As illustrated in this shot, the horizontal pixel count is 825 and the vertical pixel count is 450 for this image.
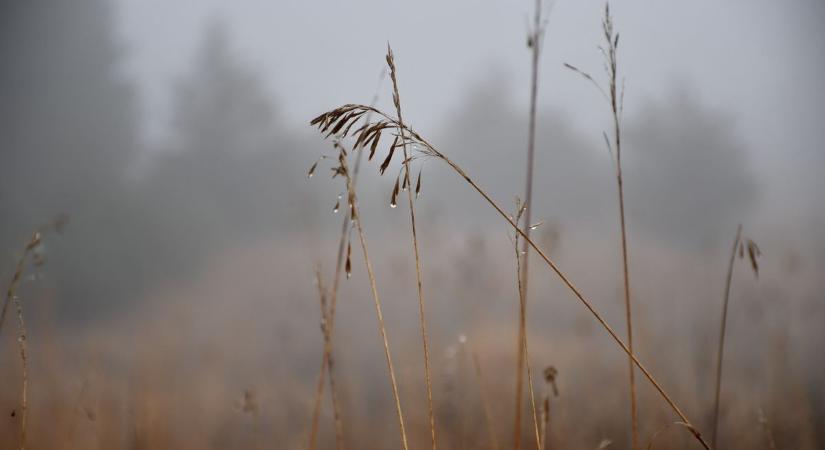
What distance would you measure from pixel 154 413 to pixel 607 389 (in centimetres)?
681

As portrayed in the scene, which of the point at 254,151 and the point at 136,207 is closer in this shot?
the point at 136,207

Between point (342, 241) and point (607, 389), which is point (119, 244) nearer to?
point (607, 389)

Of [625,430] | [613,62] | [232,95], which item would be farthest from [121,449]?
[232,95]

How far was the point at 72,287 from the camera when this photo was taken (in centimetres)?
2059

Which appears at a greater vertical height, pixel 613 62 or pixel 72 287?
pixel 72 287

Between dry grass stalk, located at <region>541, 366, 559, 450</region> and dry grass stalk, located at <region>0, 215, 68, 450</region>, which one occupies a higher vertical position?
dry grass stalk, located at <region>0, 215, 68, 450</region>

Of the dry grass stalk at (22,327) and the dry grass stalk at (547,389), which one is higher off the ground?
the dry grass stalk at (22,327)

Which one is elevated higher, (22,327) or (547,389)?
(22,327)

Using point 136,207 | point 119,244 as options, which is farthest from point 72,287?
point 136,207

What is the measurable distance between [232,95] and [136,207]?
6.89m

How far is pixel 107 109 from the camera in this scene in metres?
22.7

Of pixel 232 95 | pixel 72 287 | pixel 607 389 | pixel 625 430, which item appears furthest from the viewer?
pixel 232 95

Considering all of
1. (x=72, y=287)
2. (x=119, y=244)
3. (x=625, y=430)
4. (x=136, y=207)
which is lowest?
(x=625, y=430)

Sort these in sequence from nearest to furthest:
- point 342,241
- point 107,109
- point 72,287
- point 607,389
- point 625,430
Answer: point 342,241 < point 625,430 < point 607,389 < point 72,287 < point 107,109
